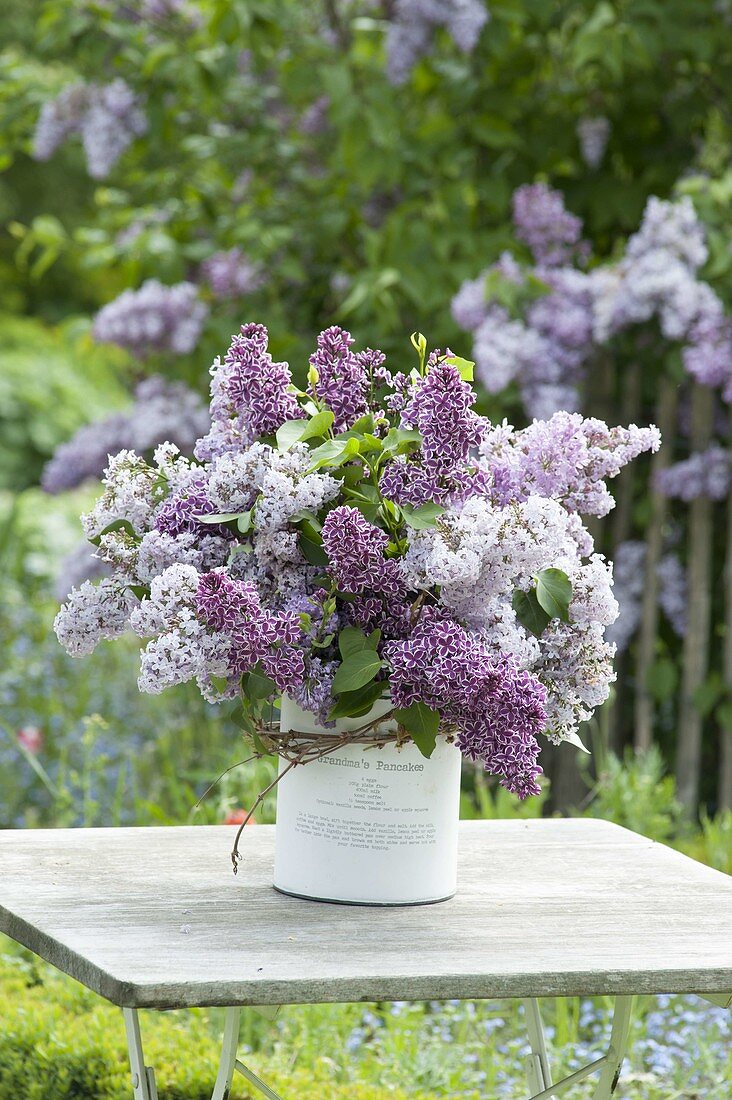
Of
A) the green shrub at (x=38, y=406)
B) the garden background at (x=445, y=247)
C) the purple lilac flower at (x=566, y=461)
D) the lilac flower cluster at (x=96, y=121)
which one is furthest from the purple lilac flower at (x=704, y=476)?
the green shrub at (x=38, y=406)

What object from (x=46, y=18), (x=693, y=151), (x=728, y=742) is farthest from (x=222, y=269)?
(x=728, y=742)

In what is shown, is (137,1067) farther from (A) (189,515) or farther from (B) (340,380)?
(B) (340,380)

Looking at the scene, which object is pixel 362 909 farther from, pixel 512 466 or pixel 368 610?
pixel 512 466

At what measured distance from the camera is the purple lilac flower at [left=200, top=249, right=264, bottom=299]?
13.2 feet

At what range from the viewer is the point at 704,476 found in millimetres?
3783

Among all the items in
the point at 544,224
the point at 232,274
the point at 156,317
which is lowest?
the point at 156,317

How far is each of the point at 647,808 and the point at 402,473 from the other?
1.75 m

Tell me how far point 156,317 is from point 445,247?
33.6 inches

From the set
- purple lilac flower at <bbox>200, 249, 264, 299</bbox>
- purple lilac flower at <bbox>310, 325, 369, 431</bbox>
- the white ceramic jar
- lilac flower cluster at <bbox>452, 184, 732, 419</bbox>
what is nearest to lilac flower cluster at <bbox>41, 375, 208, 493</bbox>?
purple lilac flower at <bbox>200, 249, 264, 299</bbox>

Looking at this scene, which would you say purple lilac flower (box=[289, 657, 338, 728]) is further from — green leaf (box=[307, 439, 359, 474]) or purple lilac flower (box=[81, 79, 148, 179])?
purple lilac flower (box=[81, 79, 148, 179])

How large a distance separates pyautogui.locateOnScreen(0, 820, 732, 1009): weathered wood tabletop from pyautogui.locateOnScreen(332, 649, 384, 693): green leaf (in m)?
0.25

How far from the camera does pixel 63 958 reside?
137 centimetres

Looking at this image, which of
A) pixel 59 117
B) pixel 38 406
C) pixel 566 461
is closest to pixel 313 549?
pixel 566 461

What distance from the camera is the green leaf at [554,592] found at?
1528 mm
